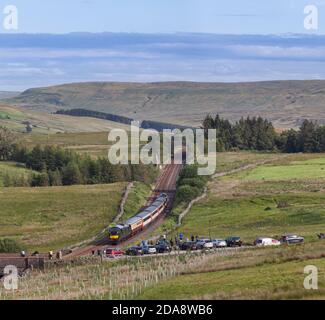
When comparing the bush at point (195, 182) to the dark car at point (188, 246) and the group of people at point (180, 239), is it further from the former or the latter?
the dark car at point (188, 246)

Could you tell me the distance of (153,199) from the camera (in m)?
131

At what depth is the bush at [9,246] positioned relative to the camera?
284ft

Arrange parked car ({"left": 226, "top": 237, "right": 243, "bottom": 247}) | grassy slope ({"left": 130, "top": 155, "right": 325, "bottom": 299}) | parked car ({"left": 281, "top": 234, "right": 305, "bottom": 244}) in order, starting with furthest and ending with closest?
parked car ({"left": 226, "top": 237, "right": 243, "bottom": 247}) < parked car ({"left": 281, "top": 234, "right": 305, "bottom": 244}) < grassy slope ({"left": 130, "top": 155, "right": 325, "bottom": 299})

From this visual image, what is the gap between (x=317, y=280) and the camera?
151 feet

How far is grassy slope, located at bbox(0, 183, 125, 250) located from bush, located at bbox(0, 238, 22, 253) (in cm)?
353

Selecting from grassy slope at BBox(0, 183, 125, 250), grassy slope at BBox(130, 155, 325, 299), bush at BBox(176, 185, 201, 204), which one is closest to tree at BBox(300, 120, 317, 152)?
grassy slope at BBox(130, 155, 325, 299)

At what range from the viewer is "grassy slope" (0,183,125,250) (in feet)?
323

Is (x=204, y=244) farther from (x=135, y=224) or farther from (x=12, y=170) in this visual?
(x=12, y=170)

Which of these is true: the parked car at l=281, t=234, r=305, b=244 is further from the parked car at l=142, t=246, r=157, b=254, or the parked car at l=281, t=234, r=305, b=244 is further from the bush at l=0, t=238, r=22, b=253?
the bush at l=0, t=238, r=22, b=253

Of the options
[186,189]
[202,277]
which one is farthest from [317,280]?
[186,189]

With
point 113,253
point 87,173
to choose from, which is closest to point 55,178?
point 87,173

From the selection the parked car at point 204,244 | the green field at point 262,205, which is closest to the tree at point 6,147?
the green field at point 262,205
